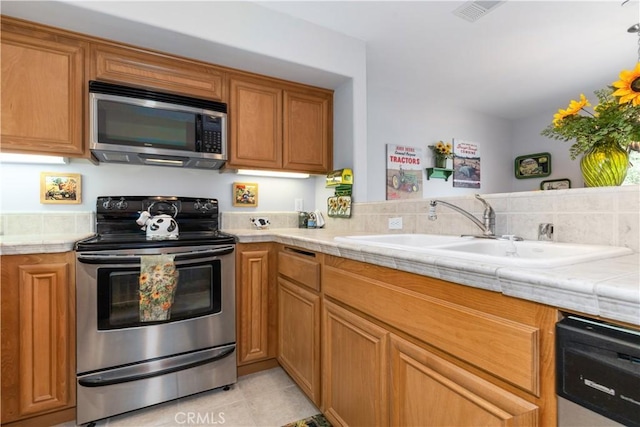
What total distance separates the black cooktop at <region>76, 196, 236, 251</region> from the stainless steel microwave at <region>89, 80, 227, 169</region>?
27 cm

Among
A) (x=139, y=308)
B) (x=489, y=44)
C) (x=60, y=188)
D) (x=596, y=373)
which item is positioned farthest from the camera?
(x=489, y=44)

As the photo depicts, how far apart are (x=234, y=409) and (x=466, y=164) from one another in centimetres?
376

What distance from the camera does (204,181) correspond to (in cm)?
241

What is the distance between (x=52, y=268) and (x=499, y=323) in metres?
1.90

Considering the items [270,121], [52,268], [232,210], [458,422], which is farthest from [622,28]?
[52,268]

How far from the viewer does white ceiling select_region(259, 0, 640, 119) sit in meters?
2.08

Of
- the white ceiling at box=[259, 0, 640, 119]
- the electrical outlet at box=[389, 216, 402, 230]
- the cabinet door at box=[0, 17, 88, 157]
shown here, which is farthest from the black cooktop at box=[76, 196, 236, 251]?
the white ceiling at box=[259, 0, 640, 119]

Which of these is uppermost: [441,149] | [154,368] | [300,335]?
[441,149]

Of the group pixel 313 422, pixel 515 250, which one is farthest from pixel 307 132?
pixel 313 422

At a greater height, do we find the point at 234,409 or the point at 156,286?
the point at 156,286

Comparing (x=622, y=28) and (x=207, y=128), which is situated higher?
(x=622, y=28)

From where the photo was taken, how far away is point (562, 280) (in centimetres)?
60

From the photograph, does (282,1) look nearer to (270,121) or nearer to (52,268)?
(270,121)

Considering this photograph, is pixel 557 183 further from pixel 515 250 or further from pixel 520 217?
pixel 515 250
